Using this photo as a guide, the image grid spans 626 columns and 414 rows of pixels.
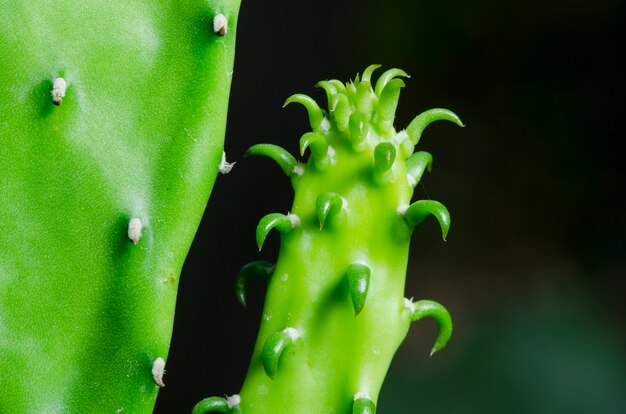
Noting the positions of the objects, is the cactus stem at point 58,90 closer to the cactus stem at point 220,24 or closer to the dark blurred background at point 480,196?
the cactus stem at point 220,24

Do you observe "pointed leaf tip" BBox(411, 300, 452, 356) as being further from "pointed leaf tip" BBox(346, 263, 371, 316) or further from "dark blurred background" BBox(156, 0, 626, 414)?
"dark blurred background" BBox(156, 0, 626, 414)

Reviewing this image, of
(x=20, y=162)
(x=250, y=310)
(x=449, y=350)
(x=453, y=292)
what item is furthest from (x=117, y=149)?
(x=453, y=292)

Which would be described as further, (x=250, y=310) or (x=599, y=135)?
(x=599, y=135)

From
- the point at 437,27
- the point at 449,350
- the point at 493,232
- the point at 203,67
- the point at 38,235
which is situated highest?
the point at 437,27

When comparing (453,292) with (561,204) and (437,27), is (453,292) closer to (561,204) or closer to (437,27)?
(561,204)

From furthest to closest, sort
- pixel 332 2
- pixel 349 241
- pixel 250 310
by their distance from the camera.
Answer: pixel 332 2 < pixel 250 310 < pixel 349 241

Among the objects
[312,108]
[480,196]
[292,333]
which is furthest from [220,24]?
[480,196]
